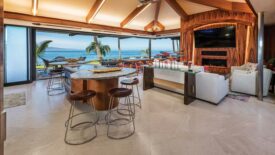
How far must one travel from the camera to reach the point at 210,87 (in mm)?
3857

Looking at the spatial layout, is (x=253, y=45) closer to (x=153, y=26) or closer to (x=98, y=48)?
(x=153, y=26)

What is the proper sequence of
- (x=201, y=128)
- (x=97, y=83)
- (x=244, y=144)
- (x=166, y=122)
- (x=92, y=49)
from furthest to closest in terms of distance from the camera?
(x=92, y=49), (x=97, y=83), (x=166, y=122), (x=201, y=128), (x=244, y=144)

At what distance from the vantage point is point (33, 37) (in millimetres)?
6512

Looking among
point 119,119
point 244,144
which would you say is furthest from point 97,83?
point 244,144

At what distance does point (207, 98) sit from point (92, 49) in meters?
6.62

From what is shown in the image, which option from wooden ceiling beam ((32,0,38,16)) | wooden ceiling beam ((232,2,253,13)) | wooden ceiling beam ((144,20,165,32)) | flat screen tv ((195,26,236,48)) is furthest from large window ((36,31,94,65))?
wooden ceiling beam ((232,2,253,13))

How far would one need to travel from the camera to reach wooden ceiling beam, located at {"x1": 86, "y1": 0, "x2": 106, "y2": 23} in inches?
239

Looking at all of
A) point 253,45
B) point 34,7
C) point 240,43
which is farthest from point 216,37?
point 34,7

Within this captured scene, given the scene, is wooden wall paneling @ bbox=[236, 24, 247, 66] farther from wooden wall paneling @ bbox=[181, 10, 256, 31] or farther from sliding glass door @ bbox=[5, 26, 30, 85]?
sliding glass door @ bbox=[5, 26, 30, 85]

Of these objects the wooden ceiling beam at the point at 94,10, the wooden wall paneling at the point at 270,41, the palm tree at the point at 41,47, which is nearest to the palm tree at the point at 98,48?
the wooden ceiling beam at the point at 94,10

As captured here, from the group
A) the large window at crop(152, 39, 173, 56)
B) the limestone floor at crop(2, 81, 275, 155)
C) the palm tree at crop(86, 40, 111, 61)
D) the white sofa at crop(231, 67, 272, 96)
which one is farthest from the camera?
the large window at crop(152, 39, 173, 56)

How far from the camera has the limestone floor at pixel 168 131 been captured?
2.13 meters

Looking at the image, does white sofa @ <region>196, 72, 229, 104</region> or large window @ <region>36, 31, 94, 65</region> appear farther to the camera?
large window @ <region>36, 31, 94, 65</region>

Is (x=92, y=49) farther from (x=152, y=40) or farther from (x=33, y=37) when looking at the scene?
(x=152, y=40)
